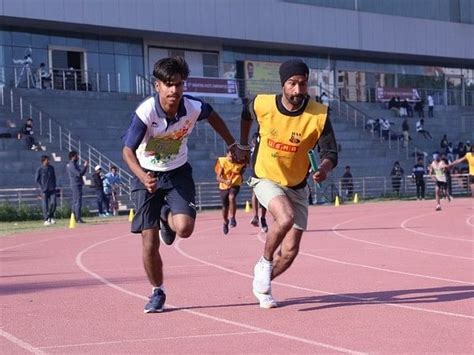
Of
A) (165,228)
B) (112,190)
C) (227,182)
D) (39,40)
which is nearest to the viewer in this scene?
(165,228)

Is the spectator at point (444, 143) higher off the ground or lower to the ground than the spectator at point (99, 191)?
higher

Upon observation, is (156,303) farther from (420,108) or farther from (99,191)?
(420,108)

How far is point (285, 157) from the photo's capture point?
877 cm

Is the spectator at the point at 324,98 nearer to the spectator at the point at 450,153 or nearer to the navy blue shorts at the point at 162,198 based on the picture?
the spectator at the point at 450,153

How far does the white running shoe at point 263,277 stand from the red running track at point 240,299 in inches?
8.5

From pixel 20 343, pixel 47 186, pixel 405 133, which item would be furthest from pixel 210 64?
pixel 20 343

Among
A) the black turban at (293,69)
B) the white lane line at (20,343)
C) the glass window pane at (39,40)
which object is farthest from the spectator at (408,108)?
the white lane line at (20,343)

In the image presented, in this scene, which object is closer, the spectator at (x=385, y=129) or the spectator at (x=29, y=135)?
the spectator at (x=29, y=135)

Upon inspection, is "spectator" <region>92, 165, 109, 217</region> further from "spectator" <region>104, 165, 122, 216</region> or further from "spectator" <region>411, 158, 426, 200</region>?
"spectator" <region>411, 158, 426, 200</region>

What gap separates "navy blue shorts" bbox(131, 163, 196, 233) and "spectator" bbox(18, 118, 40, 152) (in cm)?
2699

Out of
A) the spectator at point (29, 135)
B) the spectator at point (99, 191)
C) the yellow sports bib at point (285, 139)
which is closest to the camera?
the yellow sports bib at point (285, 139)

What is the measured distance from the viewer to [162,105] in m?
8.35

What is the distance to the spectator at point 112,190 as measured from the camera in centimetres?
3200

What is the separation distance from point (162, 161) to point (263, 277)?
1322 millimetres
